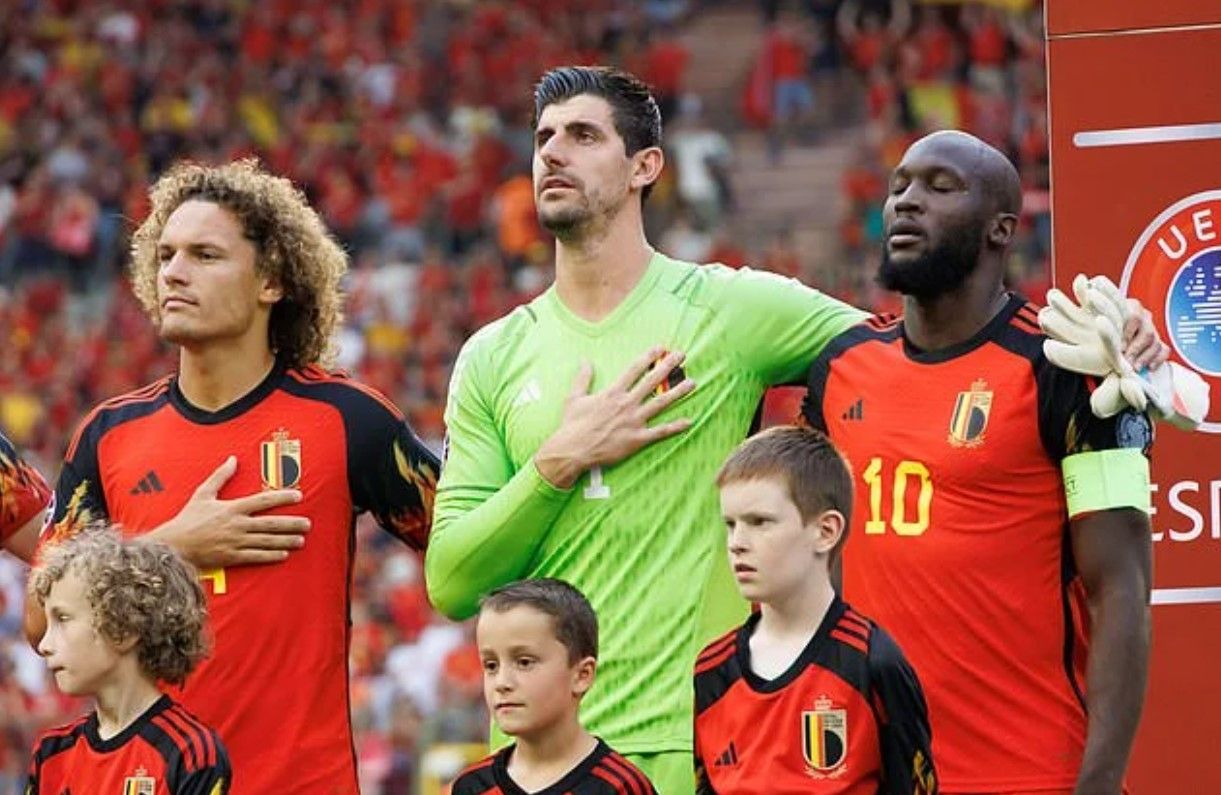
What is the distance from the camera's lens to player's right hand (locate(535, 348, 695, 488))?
646 centimetres

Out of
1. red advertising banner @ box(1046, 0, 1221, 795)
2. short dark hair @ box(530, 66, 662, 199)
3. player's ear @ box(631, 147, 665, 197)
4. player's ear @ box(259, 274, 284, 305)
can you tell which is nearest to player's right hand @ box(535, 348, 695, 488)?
player's ear @ box(631, 147, 665, 197)

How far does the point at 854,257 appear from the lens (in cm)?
2294

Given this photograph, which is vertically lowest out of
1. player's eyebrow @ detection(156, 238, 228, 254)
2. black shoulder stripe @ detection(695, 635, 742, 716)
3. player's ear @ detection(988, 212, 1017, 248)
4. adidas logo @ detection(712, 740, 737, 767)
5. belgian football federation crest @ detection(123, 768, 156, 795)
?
belgian football federation crest @ detection(123, 768, 156, 795)

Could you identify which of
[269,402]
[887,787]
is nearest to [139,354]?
[269,402]

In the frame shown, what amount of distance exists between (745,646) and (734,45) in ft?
72.7

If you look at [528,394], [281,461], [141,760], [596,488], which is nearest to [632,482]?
[596,488]

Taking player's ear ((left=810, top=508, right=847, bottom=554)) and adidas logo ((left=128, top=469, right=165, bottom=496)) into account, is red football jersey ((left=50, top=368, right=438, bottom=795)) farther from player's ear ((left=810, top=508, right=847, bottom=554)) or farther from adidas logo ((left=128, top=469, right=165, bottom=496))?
player's ear ((left=810, top=508, right=847, bottom=554))

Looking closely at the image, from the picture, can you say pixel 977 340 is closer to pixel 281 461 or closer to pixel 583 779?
pixel 583 779

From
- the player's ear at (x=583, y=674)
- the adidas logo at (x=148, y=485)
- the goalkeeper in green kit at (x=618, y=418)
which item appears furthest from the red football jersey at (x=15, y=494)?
the player's ear at (x=583, y=674)

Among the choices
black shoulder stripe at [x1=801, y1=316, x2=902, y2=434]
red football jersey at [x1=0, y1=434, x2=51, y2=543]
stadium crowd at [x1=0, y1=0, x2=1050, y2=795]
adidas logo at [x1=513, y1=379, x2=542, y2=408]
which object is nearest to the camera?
black shoulder stripe at [x1=801, y1=316, x2=902, y2=434]

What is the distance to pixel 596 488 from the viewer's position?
6.56 m

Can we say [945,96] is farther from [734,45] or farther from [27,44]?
[27,44]

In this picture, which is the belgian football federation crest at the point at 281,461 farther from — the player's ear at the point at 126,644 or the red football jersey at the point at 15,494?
the red football jersey at the point at 15,494

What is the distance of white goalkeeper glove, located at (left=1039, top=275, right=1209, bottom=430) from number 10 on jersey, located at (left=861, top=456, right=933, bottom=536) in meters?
0.40
